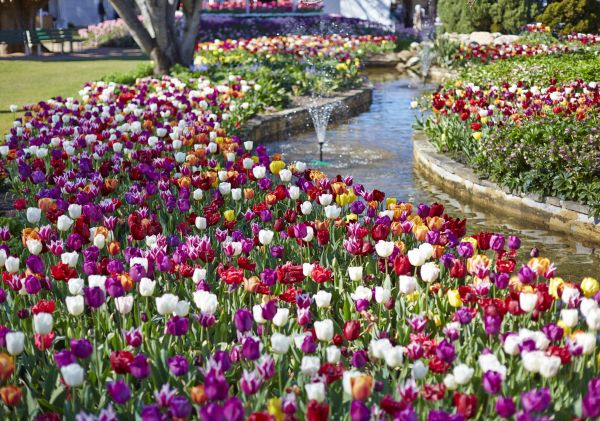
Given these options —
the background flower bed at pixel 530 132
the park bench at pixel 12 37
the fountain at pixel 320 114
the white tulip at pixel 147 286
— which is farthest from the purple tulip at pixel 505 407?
the park bench at pixel 12 37

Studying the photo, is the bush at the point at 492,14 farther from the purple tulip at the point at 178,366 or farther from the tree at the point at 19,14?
the purple tulip at the point at 178,366

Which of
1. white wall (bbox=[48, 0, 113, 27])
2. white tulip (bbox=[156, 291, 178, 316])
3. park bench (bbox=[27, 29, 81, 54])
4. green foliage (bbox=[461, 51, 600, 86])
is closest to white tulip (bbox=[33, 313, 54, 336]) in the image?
white tulip (bbox=[156, 291, 178, 316])

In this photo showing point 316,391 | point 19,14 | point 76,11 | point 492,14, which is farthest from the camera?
point 76,11

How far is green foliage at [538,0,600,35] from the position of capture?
25406 millimetres

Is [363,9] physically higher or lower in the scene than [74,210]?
higher

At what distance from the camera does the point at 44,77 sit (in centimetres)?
1895

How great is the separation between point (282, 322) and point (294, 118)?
31.6 feet

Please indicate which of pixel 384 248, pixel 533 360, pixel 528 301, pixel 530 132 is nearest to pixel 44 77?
pixel 530 132

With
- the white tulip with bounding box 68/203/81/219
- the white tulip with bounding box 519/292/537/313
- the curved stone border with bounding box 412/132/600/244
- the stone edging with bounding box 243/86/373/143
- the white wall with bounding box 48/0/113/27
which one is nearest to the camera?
the white tulip with bounding box 519/292/537/313

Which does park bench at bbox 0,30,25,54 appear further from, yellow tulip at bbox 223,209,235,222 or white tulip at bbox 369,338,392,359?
white tulip at bbox 369,338,392,359

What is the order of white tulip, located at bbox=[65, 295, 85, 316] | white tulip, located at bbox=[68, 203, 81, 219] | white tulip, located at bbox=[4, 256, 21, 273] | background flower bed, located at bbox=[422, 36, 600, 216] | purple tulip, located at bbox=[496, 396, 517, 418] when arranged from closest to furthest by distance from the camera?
purple tulip, located at bbox=[496, 396, 517, 418]
white tulip, located at bbox=[65, 295, 85, 316]
white tulip, located at bbox=[4, 256, 21, 273]
white tulip, located at bbox=[68, 203, 81, 219]
background flower bed, located at bbox=[422, 36, 600, 216]

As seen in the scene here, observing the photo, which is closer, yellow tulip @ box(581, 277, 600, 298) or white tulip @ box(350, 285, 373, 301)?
yellow tulip @ box(581, 277, 600, 298)

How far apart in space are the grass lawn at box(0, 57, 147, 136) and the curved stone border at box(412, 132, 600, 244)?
576cm

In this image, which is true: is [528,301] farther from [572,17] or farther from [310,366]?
[572,17]
